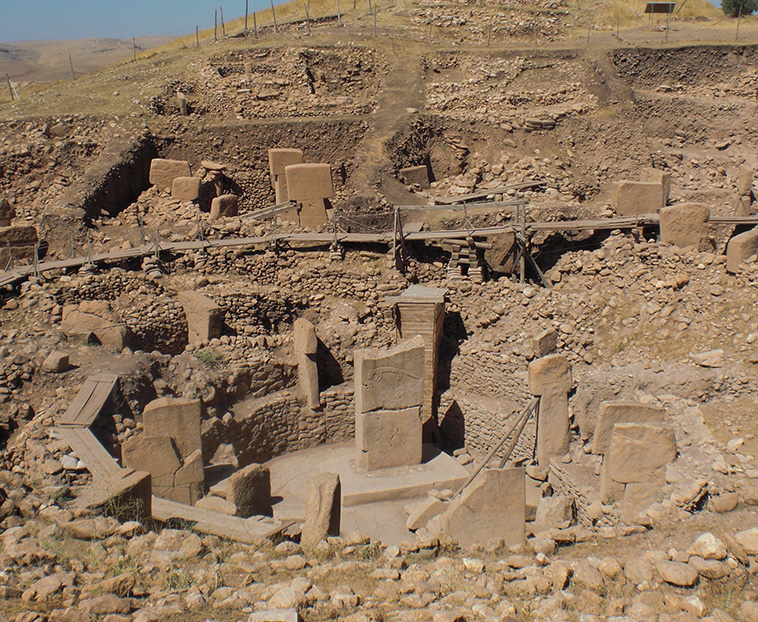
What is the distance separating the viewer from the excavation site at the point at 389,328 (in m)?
6.34

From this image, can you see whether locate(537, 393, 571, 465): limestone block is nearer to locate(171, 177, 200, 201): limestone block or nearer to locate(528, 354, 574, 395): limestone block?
locate(528, 354, 574, 395): limestone block

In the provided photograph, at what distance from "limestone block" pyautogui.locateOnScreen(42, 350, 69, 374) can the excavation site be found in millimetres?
93

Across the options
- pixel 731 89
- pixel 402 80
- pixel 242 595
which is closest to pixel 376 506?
pixel 242 595

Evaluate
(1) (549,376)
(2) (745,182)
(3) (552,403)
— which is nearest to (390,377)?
(1) (549,376)

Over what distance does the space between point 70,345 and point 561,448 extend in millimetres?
7808

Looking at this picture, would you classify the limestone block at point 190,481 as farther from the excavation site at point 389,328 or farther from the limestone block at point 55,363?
the limestone block at point 55,363

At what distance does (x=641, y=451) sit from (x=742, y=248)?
468cm

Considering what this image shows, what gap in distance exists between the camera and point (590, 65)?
21266 millimetres

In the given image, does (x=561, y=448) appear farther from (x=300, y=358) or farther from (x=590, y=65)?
(x=590, y=65)

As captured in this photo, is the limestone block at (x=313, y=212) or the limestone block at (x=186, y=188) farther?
the limestone block at (x=186, y=188)

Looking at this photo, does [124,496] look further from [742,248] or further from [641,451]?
[742,248]

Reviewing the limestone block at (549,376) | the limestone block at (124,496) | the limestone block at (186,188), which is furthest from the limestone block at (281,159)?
the limestone block at (124,496)

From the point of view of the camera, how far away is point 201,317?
1305 centimetres

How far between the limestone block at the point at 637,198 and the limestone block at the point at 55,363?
1096cm
